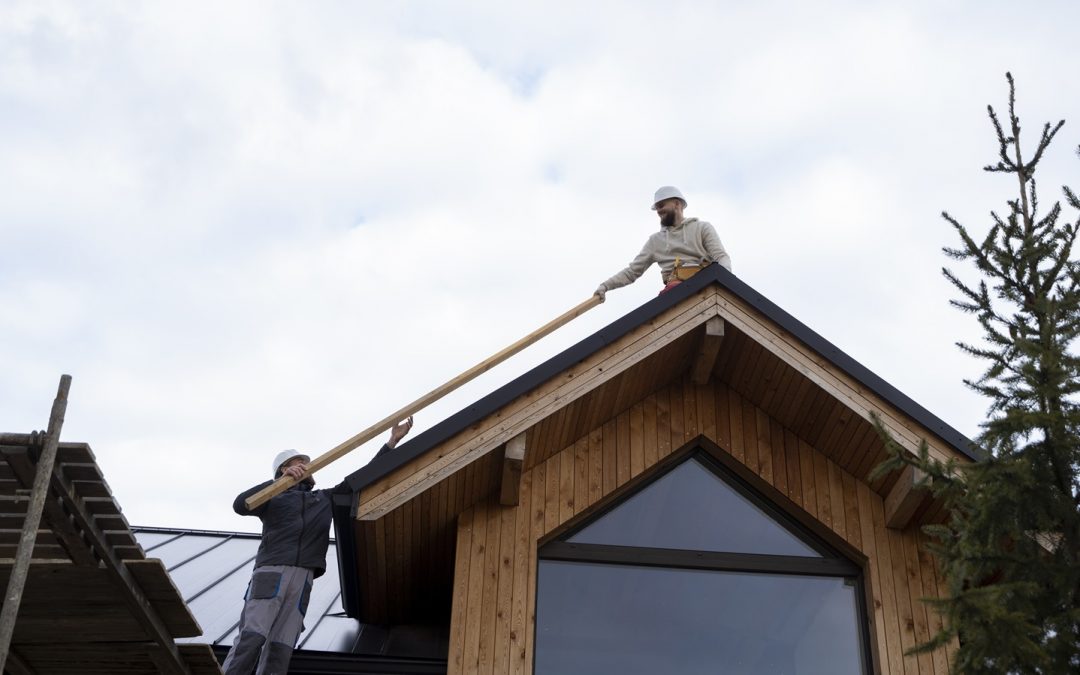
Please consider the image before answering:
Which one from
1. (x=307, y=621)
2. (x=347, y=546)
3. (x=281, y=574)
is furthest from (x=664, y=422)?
(x=307, y=621)

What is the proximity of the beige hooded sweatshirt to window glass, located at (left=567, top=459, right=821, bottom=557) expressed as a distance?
196 cm

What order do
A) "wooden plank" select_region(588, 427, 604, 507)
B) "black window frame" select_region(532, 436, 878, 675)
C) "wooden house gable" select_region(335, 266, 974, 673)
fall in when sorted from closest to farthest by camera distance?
1. "wooden house gable" select_region(335, 266, 974, 673)
2. "black window frame" select_region(532, 436, 878, 675)
3. "wooden plank" select_region(588, 427, 604, 507)

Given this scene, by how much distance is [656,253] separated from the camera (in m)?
9.47

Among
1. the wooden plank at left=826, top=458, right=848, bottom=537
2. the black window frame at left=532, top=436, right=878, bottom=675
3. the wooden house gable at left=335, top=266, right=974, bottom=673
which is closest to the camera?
the wooden house gable at left=335, top=266, right=974, bottom=673

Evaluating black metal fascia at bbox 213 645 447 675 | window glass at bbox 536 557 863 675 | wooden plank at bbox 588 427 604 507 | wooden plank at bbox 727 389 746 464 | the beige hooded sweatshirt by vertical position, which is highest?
the beige hooded sweatshirt

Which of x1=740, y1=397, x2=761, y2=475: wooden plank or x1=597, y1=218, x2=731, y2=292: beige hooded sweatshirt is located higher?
x1=597, y1=218, x2=731, y2=292: beige hooded sweatshirt

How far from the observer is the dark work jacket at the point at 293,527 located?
7.51 meters

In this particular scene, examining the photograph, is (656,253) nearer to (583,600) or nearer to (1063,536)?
(583,600)

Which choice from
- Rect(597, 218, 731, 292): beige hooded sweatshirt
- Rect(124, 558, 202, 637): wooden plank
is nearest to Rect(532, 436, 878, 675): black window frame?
Rect(597, 218, 731, 292): beige hooded sweatshirt

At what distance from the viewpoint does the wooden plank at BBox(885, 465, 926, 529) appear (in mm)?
7293

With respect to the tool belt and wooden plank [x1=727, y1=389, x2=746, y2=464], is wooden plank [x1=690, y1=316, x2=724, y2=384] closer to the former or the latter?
wooden plank [x1=727, y1=389, x2=746, y2=464]

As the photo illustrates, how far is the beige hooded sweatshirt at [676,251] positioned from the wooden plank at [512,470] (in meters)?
2.59

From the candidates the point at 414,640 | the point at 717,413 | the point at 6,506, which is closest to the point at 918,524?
the point at 717,413

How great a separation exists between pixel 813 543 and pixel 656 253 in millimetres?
2928
